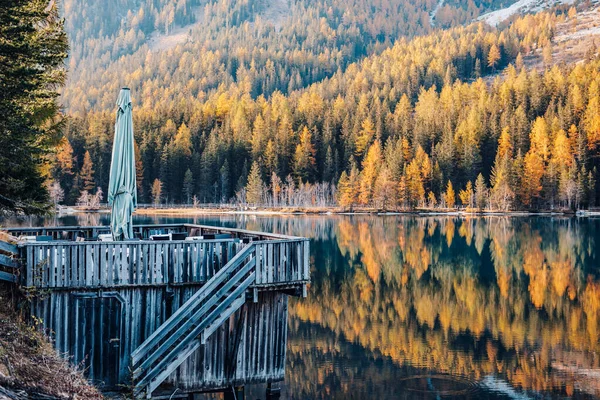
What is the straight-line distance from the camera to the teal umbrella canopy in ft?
57.9

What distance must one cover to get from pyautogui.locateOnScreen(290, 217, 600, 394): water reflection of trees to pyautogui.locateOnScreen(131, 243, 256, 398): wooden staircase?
383 inches

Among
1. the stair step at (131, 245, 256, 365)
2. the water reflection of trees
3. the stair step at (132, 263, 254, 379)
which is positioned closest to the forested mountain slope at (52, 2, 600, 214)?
the water reflection of trees

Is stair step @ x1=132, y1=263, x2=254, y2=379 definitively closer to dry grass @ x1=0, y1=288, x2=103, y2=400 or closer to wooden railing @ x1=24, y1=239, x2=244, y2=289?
wooden railing @ x1=24, y1=239, x2=244, y2=289

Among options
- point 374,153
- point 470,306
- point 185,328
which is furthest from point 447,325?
point 374,153

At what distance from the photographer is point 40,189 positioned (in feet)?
82.8

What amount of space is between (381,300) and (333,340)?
8714 millimetres

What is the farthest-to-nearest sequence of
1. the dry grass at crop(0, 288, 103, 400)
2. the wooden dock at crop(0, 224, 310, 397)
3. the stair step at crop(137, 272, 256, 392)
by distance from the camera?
the wooden dock at crop(0, 224, 310, 397), the stair step at crop(137, 272, 256, 392), the dry grass at crop(0, 288, 103, 400)

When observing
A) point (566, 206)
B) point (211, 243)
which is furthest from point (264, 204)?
point (211, 243)

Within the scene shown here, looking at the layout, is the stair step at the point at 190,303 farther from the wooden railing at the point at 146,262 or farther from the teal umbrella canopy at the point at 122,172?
the teal umbrella canopy at the point at 122,172

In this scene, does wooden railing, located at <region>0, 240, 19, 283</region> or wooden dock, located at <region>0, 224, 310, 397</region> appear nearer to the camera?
wooden railing, located at <region>0, 240, 19, 283</region>

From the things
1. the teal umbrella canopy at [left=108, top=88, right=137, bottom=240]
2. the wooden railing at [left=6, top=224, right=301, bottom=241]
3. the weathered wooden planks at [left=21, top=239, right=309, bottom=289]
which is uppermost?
the teal umbrella canopy at [left=108, top=88, right=137, bottom=240]

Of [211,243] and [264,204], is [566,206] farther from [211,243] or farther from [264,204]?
[211,243]

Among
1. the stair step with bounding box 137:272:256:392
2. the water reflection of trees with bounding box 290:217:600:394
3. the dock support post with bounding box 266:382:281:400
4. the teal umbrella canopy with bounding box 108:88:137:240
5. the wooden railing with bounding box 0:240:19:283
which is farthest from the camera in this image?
the water reflection of trees with bounding box 290:217:600:394

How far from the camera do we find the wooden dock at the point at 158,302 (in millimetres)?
15336
